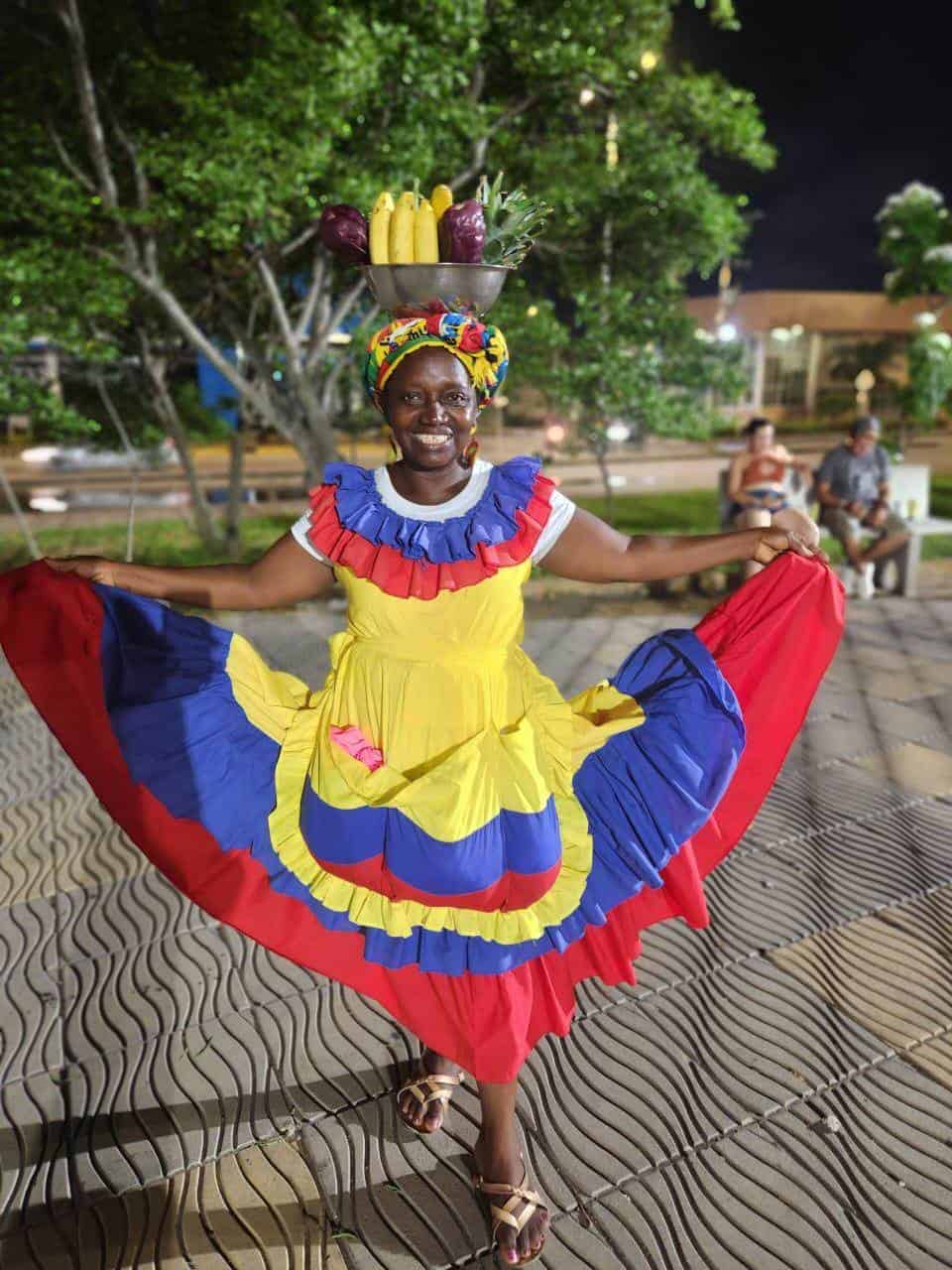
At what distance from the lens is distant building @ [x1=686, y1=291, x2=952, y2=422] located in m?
35.3

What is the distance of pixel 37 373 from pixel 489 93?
16.2 feet

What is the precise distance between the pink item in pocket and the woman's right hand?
712 millimetres

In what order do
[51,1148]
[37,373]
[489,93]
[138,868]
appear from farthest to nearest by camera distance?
[37,373]
[489,93]
[138,868]
[51,1148]

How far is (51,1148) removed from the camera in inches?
87.6

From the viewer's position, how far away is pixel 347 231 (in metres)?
2.10

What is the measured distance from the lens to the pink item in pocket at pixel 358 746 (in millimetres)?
1873

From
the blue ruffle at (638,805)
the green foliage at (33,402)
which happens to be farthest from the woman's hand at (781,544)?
the green foliage at (33,402)

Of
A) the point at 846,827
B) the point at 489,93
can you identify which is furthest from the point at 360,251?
the point at 489,93

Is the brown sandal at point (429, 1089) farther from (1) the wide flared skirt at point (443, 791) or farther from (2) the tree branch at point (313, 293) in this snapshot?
(2) the tree branch at point (313, 293)

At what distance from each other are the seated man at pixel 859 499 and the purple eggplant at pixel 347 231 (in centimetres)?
625

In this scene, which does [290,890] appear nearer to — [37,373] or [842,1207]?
[842,1207]

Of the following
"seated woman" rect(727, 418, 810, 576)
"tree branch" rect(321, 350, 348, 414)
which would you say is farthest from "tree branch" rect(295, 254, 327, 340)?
"seated woman" rect(727, 418, 810, 576)

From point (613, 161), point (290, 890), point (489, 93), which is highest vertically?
point (489, 93)

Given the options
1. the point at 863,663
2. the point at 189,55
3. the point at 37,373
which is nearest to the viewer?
the point at 863,663
